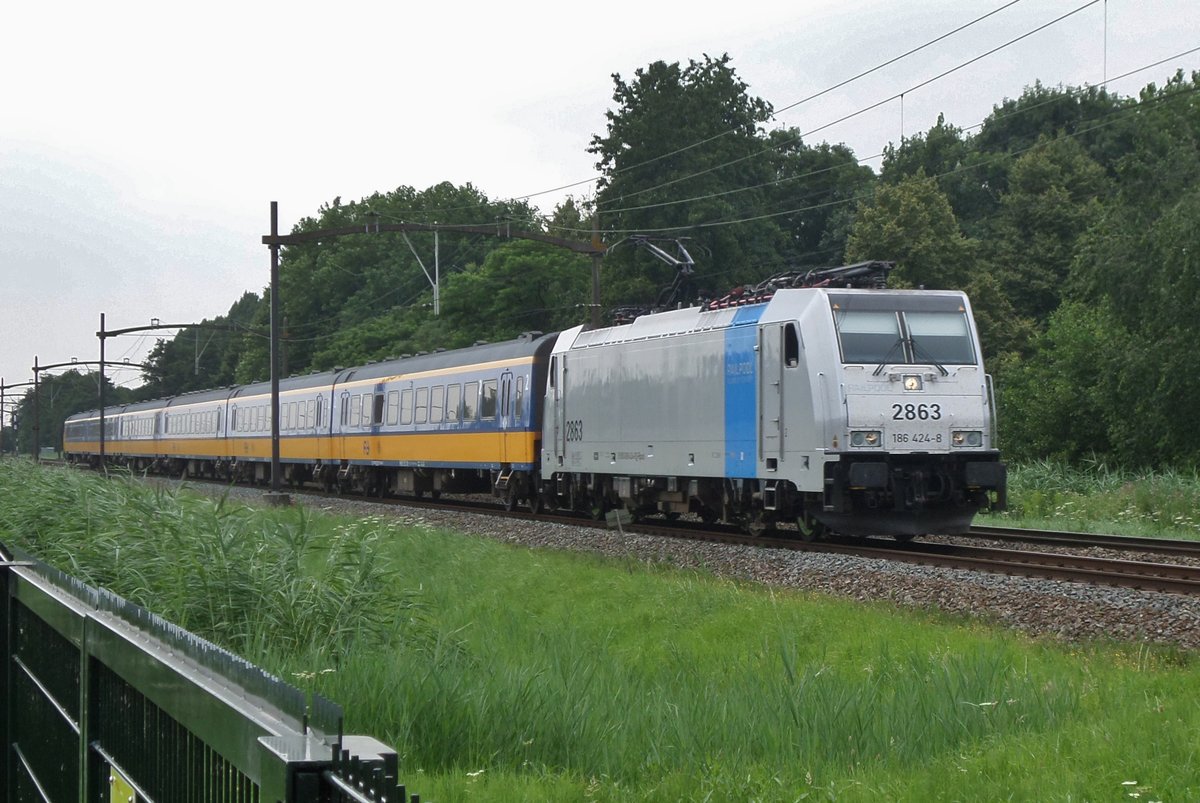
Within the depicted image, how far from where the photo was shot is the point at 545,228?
83.1 metres

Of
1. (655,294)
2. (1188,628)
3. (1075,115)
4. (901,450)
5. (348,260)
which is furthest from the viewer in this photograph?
(348,260)

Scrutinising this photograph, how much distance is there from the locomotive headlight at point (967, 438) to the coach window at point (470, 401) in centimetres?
1396

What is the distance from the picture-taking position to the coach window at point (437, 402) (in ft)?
107

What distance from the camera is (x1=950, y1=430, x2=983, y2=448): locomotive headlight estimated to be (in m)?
18.3

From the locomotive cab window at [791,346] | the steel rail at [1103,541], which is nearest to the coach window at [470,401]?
the steel rail at [1103,541]

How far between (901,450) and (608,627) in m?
7.08

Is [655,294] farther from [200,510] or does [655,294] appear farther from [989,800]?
[989,800]

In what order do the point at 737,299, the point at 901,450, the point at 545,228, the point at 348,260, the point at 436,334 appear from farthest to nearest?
the point at 348,260 < the point at 545,228 < the point at 436,334 < the point at 737,299 < the point at 901,450

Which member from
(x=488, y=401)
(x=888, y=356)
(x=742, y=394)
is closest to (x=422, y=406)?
(x=488, y=401)

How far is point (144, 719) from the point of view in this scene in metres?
3.19

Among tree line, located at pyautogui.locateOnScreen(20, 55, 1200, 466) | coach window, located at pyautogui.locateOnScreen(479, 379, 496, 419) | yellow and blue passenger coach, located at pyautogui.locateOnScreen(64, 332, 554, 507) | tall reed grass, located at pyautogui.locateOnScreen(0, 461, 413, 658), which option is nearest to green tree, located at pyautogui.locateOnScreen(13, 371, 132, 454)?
tree line, located at pyautogui.locateOnScreen(20, 55, 1200, 466)

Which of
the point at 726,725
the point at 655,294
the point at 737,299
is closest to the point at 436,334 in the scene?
the point at 655,294

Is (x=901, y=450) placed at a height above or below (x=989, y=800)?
above

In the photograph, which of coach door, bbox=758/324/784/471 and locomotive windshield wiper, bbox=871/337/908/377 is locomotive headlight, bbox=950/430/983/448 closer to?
locomotive windshield wiper, bbox=871/337/908/377
